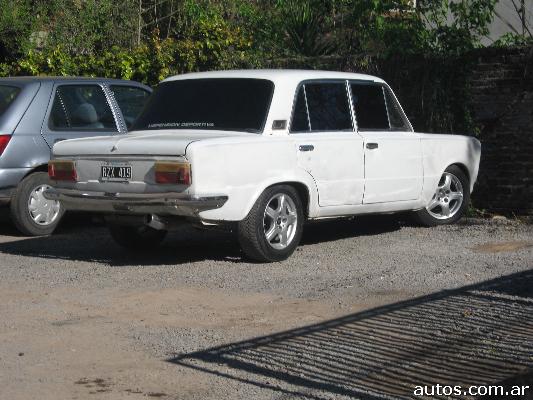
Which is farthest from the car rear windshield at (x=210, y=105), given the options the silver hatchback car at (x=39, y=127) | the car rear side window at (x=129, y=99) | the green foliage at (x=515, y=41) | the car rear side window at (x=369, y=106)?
the green foliage at (x=515, y=41)

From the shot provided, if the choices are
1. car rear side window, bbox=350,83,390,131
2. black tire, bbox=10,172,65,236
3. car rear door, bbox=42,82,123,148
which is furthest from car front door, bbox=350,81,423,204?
black tire, bbox=10,172,65,236

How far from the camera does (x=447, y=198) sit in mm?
12516

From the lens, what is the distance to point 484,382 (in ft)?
20.7

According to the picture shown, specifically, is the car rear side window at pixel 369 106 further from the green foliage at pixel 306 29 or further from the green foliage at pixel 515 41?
the green foliage at pixel 306 29

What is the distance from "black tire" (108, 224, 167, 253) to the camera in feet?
36.9

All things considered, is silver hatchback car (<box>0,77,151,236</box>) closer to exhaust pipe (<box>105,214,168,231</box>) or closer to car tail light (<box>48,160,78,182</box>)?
car tail light (<box>48,160,78,182</box>)

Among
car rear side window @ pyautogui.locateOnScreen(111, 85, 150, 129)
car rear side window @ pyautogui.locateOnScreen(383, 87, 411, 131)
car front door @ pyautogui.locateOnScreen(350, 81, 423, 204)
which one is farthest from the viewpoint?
car rear side window @ pyautogui.locateOnScreen(111, 85, 150, 129)

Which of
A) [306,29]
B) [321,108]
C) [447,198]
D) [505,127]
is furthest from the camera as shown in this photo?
[306,29]

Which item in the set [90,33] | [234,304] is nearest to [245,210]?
[234,304]

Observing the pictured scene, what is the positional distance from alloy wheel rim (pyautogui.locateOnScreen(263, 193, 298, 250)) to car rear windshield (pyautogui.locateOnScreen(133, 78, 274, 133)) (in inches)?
26.4

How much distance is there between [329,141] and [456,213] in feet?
8.11

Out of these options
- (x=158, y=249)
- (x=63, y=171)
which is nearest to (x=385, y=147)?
(x=158, y=249)

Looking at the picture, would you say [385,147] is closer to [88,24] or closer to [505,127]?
[505,127]

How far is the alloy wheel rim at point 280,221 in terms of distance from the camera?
10263 millimetres
